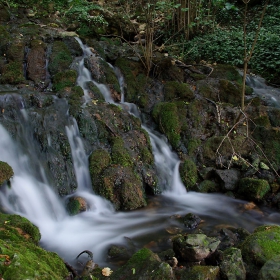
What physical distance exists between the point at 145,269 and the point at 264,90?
8.36 m

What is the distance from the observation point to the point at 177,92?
8219 mm

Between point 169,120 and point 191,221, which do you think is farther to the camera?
point 169,120

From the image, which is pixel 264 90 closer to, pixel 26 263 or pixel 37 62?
pixel 37 62

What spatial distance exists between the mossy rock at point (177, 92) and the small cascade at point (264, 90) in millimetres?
2485

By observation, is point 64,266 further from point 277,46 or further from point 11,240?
point 277,46

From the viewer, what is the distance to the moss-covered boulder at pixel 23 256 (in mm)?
2188

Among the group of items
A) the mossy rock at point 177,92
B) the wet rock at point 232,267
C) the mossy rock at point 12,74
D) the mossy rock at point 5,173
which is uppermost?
the mossy rock at point 12,74

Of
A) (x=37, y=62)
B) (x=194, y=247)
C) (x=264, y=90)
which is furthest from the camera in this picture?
(x=264, y=90)

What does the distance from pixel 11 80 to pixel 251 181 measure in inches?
232

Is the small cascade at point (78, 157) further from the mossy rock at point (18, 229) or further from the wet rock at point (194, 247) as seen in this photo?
the wet rock at point (194, 247)

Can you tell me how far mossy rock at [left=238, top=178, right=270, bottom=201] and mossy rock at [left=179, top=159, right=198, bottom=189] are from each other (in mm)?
972

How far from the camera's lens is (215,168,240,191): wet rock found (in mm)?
6198

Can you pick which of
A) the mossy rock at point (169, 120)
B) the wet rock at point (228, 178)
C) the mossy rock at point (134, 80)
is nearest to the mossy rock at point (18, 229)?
the wet rock at point (228, 178)

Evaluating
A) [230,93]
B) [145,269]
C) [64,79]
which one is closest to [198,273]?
[145,269]
